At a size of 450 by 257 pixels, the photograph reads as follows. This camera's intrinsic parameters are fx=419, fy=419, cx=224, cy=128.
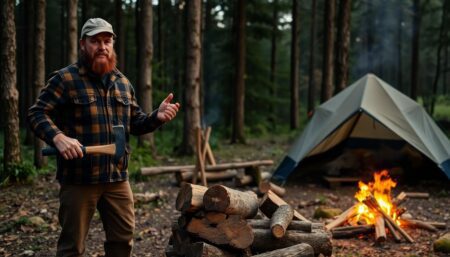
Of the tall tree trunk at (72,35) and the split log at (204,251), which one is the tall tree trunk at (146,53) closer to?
the tall tree trunk at (72,35)

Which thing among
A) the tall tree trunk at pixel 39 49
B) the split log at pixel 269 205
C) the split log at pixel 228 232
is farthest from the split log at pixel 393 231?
the tall tree trunk at pixel 39 49

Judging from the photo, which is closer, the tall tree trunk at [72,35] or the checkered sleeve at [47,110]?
the checkered sleeve at [47,110]

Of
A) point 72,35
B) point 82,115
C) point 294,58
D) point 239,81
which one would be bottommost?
point 82,115

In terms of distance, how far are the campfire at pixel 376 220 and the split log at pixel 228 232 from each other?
2050 mm

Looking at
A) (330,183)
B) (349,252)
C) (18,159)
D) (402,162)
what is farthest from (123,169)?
(402,162)

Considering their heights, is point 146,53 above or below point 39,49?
above

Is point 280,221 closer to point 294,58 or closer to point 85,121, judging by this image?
point 85,121

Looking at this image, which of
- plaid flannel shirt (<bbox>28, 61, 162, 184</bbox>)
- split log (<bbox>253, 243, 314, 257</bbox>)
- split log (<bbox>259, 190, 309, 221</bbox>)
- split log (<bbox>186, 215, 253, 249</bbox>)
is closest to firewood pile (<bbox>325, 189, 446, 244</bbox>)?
split log (<bbox>259, 190, 309, 221</bbox>)

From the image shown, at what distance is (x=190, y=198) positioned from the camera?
398cm

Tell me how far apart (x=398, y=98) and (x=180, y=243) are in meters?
6.43

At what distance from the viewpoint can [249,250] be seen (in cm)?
408

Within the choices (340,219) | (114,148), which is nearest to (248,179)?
(340,219)

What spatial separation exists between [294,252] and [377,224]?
1998 mm

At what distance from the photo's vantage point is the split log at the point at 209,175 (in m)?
8.54
